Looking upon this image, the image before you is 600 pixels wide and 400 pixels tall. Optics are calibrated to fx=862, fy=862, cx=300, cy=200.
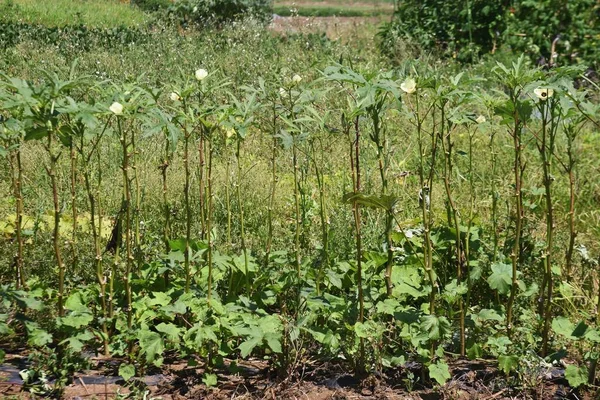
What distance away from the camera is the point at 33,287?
11.5 feet

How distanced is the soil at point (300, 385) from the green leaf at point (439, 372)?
88 millimetres

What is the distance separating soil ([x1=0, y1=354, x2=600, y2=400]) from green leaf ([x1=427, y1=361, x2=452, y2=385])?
9cm

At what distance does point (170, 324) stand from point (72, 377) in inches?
16.2

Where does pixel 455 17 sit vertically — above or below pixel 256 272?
above

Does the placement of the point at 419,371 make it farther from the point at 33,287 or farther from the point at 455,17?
the point at 455,17

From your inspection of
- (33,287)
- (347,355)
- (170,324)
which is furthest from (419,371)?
(33,287)

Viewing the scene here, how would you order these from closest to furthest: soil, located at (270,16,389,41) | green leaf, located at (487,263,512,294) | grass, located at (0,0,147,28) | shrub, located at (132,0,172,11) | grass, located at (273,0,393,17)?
green leaf, located at (487,263,512,294), soil, located at (270,16,389,41), grass, located at (0,0,147,28), shrub, located at (132,0,172,11), grass, located at (273,0,393,17)

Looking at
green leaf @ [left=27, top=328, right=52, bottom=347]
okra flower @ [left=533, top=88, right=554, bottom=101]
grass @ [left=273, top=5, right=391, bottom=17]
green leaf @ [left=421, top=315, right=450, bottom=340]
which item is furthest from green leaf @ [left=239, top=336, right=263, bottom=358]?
grass @ [left=273, top=5, right=391, bottom=17]

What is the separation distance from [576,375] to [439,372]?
0.51 metres

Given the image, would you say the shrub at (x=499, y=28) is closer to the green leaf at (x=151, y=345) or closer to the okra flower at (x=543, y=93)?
the okra flower at (x=543, y=93)

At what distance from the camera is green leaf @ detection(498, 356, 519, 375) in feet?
10.4

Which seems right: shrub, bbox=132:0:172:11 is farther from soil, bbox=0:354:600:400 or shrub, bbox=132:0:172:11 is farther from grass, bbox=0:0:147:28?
soil, bbox=0:354:600:400

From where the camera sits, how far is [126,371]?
317 centimetres

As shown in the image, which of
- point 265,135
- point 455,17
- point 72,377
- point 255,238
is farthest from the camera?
point 455,17
